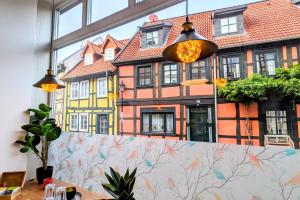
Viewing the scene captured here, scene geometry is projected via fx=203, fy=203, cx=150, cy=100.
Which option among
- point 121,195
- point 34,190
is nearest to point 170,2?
point 121,195

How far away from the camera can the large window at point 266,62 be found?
154 centimetres

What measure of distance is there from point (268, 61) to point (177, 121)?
90cm

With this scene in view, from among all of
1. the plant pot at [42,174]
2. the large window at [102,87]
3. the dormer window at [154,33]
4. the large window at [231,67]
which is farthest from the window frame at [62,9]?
the large window at [231,67]

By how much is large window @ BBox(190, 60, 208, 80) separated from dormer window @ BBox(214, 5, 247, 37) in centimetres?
28

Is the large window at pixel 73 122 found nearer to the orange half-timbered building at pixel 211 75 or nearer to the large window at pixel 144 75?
the orange half-timbered building at pixel 211 75

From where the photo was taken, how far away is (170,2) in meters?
2.11

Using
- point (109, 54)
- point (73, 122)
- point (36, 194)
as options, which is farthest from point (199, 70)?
point (36, 194)

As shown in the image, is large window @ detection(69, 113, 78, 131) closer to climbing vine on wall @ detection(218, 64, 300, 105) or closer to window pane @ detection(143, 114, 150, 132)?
window pane @ detection(143, 114, 150, 132)

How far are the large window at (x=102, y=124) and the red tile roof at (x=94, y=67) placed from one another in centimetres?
57

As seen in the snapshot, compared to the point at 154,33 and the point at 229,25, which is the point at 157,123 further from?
the point at 229,25

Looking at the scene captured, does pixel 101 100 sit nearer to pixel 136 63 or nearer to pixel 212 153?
pixel 136 63

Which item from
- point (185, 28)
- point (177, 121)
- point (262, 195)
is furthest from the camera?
point (177, 121)

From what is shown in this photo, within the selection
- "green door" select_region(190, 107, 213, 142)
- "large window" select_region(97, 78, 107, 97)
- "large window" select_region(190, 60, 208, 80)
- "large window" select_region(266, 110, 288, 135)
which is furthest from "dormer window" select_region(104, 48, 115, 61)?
"large window" select_region(266, 110, 288, 135)

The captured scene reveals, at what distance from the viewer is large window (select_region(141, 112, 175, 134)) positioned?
197 cm
